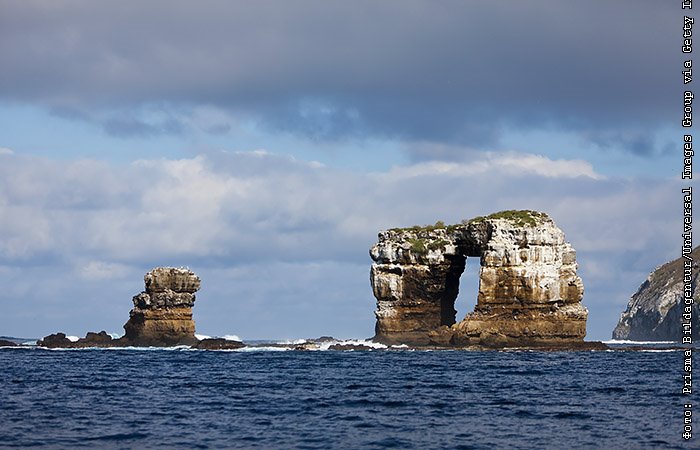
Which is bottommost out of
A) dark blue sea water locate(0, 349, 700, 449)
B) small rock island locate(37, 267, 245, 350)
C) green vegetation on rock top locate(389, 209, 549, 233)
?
dark blue sea water locate(0, 349, 700, 449)

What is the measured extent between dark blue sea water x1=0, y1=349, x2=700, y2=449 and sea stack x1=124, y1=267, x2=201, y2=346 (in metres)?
44.6

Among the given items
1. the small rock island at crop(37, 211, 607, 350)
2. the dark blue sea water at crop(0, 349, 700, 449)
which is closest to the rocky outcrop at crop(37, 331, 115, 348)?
the small rock island at crop(37, 211, 607, 350)

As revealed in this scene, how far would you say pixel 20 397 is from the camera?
5712cm

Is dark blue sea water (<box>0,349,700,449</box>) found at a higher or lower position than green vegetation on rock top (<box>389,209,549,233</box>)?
lower

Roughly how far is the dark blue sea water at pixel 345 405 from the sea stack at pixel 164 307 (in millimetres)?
44582

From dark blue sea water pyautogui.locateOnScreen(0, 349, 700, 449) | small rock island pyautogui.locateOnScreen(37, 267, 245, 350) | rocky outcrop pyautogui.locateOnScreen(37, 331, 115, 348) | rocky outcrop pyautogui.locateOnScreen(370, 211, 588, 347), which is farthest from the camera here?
rocky outcrop pyautogui.locateOnScreen(37, 331, 115, 348)

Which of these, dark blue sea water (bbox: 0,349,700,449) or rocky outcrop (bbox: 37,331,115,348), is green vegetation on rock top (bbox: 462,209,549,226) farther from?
rocky outcrop (bbox: 37,331,115,348)

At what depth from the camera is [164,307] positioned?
443 feet

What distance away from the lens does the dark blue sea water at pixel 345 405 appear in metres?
40.2

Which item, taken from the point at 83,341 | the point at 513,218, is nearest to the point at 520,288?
the point at 513,218

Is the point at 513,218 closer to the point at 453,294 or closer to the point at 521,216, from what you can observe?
the point at 521,216

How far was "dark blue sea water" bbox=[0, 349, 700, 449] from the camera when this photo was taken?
4019 cm

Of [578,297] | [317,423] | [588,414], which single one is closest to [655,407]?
[588,414]

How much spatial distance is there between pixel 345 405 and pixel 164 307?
8613cm
